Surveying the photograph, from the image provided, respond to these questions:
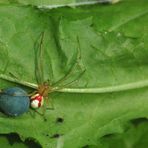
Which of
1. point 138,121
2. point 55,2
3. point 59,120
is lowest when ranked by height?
point 59,120

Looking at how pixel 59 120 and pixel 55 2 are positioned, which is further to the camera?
pixel 55 2

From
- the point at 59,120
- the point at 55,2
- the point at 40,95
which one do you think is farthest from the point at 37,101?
the point at 55,2

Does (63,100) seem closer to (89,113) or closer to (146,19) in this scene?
(89,113)

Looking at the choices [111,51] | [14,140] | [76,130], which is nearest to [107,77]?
[111,51]

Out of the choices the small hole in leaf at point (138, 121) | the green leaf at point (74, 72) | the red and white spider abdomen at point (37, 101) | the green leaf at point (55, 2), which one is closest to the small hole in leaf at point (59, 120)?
the green leaf at point (74, 72)

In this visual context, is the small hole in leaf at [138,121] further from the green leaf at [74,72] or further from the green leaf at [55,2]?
the green leaf at [55,2]

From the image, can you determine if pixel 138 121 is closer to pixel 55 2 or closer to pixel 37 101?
pixel 37 101

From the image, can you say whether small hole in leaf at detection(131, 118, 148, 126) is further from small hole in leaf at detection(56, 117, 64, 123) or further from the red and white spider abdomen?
the red and white spider abdomen
